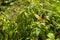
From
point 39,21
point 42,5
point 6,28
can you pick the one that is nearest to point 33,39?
point 39,21

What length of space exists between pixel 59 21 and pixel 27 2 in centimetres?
72

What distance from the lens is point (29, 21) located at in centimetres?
250

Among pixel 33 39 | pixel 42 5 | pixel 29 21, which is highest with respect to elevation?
pixel 42 5

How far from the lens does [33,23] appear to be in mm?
2414

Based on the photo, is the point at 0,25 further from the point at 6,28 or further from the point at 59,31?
the point at 59,31

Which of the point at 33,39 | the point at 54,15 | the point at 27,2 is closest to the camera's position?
the point at 33,39

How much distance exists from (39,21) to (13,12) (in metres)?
0.63

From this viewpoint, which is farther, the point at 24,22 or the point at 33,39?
the point at 24,22

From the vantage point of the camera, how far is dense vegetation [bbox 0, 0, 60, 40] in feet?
7.68

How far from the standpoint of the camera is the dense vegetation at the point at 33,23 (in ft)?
7.68

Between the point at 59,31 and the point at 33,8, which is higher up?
the point at 33,8

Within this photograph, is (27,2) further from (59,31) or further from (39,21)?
(59,31)

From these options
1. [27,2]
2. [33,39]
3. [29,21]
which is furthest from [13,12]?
[33,39]

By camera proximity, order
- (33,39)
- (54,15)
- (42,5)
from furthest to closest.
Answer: (42,5) → (54,15) → (33,39)
